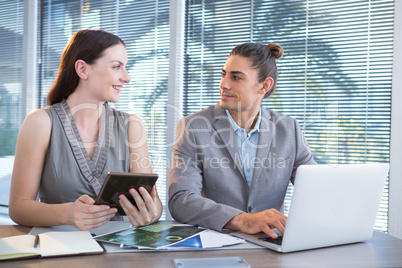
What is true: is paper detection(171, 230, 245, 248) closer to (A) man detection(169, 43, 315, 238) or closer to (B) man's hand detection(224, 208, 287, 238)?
(B) man's hand detection(224, 208, 287, 238)

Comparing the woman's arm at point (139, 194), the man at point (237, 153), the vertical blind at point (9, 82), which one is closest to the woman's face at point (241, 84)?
Result: the man at point (237, 153)

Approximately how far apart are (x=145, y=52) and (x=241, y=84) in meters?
1.40

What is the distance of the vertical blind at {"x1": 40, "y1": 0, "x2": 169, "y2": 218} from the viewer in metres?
3.22

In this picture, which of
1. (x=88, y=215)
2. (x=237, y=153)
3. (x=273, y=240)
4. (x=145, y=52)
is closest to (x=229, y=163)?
(x=237, y=153)

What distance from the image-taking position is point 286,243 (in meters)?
1.13

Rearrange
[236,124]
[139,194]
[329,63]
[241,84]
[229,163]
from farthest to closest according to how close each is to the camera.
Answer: [329,63]
[241,84]
[236,124]
[229,163]
[139,194]

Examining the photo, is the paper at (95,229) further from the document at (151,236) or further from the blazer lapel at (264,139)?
the blazer lapel at (264,139)

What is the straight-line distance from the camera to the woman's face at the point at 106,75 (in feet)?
5.91

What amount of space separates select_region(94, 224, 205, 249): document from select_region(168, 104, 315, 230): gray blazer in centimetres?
35

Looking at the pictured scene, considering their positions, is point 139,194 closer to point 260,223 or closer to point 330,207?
point 260,223

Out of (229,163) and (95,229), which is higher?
(229,163)

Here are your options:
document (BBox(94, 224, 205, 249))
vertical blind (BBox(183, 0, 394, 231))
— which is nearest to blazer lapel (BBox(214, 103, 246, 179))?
document (BBox(94, 224, 205, 249))

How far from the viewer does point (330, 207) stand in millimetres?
1168

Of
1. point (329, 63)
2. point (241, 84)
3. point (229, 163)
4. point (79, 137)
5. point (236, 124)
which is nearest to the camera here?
point (79, 137)
